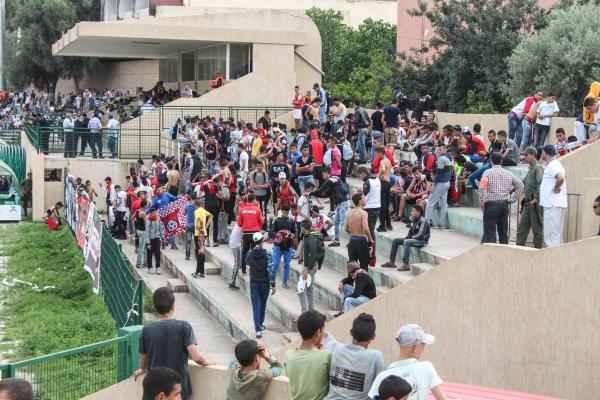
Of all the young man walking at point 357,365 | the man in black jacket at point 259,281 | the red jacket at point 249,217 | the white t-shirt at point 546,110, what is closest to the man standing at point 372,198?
→ the red jacket at point 249,217

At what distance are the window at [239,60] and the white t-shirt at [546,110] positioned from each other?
17.1 meters

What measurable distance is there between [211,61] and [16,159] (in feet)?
26.2

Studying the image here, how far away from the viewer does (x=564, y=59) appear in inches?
947

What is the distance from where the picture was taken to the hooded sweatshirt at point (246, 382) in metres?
7.90

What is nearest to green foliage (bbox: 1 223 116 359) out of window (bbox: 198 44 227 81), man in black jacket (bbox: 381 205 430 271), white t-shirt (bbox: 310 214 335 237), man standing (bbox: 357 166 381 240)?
white t-shirt (bbox: 310 214 335 237)

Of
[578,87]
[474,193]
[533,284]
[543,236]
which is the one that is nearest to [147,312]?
[474,193]

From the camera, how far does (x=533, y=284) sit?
10.9 meters

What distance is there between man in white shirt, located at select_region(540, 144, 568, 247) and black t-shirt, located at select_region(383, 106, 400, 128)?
10.8 meters

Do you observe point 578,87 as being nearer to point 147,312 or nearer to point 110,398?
point 147,312

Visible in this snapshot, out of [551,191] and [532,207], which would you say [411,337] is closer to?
[551,191]

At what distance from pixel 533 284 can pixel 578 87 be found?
14489 millimetres

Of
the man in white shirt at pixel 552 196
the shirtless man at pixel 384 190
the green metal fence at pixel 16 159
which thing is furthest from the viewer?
the green metal fence at pixel 16 159

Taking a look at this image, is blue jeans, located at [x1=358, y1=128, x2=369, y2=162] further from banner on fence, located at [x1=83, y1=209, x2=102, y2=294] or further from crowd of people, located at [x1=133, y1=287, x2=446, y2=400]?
crowd of people, located at [x1=133, y1=287, x2=446, y2=400]

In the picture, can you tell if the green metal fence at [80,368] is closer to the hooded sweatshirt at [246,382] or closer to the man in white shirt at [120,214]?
the hooded sweatshirt at [246,382]
